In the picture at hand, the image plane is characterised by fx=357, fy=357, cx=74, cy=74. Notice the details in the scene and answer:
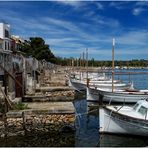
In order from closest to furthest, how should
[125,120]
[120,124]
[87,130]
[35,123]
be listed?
[125,120]
[120,124]
[35,123]
[87,130]

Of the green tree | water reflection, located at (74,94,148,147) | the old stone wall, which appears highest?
the green tree

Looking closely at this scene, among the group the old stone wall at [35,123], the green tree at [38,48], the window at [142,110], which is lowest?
the old stone wall at [35,123]

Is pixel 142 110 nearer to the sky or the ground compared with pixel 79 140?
nearer to the sky

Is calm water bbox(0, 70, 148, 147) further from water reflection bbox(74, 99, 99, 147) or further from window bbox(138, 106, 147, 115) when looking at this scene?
window bbox(138, 106, 147, 115)

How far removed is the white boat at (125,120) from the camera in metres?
22.9

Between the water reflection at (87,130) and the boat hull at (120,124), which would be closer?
the water reflection at (87,130)

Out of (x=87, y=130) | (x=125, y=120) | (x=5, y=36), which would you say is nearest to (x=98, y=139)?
(x=125, y=120)

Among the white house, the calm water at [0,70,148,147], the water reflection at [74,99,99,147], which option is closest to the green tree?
the white house

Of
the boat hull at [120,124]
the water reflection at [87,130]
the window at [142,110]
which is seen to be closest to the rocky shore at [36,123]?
the water reflection at [87,130]

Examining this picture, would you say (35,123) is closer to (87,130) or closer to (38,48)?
(87,130)

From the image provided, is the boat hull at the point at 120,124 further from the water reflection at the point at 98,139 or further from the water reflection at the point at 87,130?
the water reflection at the point at 87,130

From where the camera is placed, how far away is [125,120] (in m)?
23.5

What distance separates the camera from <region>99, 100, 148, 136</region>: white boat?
2288 centimetres

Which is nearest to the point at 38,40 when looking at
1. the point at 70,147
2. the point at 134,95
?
the point at 134,95
